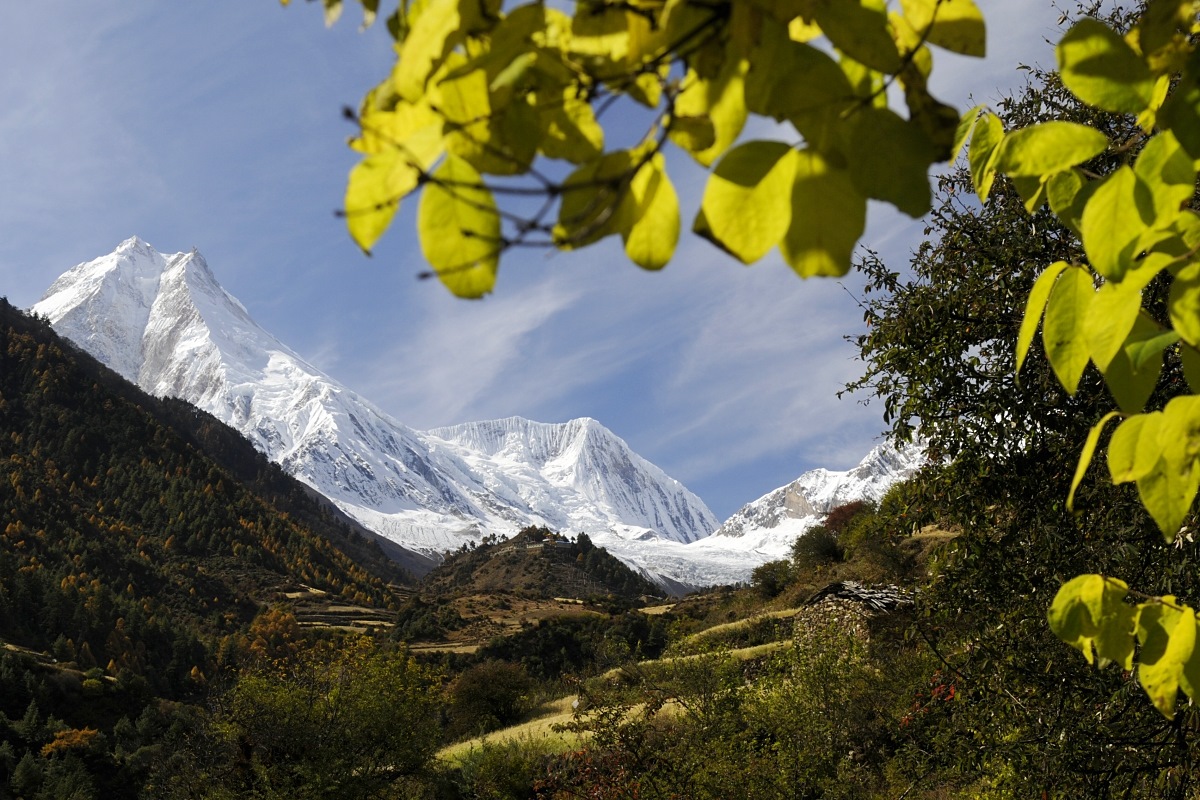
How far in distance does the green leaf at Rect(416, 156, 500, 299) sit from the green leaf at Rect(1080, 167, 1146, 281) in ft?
1.45

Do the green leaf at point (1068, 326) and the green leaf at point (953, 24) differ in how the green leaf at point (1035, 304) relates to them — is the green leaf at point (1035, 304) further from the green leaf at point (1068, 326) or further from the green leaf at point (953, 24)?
the green leaf at point (953, 24)

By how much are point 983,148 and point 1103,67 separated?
11.8 inches

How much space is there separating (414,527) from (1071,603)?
177 meters

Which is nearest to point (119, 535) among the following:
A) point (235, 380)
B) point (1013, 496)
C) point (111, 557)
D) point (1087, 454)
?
point (111, 557)

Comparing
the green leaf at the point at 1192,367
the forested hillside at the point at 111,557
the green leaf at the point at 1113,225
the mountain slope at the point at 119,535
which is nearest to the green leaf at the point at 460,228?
the green leaf at the point at 1113,225

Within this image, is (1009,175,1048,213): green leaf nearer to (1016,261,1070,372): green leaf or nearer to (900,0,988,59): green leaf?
(1016,261,1070,372): green leaf

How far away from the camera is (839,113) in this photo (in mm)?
471

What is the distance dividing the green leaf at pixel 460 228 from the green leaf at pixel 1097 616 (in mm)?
752

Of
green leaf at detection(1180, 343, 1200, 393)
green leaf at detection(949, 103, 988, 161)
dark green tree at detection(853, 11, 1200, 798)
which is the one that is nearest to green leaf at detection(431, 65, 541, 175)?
green leaf at detection(949, 103, 988, 161)

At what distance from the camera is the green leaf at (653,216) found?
49cm

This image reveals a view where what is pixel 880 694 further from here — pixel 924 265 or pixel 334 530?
pixel 334 530

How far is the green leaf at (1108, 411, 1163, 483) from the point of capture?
2.21ft

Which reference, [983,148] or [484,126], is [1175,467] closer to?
[983,148]

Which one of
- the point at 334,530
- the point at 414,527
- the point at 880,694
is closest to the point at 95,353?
the point at 414,527
